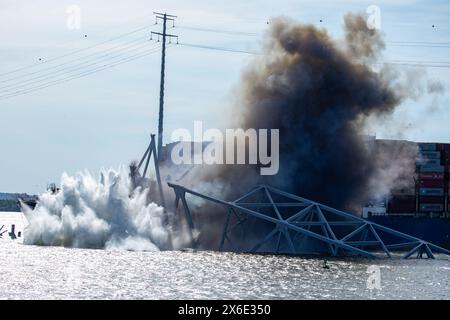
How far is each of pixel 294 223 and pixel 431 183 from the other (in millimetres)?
74511

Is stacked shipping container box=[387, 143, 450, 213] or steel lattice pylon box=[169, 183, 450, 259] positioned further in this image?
stacked shipping container box=[387, 143, 450, 213]

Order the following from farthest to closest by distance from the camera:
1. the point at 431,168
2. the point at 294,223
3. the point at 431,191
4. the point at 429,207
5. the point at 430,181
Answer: the point at 431,168, the point at 431,191, the point at 430,181, the point at 429,207, the point at 294,223

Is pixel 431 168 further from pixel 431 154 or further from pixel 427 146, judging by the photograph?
pixel 427 146

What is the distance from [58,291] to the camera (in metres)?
78.5

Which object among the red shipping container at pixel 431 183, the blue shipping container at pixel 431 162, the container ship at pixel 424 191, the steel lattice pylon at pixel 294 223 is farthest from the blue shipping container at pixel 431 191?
the steel lattice pylon at pixel 294 223

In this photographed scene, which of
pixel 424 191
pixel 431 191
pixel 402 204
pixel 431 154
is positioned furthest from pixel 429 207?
pixel 431 154

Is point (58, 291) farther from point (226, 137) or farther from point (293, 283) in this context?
point (226, 137)

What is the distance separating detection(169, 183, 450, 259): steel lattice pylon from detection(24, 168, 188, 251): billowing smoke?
467 centimetres

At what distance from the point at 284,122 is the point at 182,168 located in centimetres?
1826

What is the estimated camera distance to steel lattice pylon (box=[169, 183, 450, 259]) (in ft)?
396

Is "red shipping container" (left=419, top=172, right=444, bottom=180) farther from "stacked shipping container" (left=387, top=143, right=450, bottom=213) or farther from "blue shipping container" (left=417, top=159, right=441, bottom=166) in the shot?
"blue shipping container" (left=417, top=159, right=441, bottom=166)

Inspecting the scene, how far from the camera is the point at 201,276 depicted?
9200 cm

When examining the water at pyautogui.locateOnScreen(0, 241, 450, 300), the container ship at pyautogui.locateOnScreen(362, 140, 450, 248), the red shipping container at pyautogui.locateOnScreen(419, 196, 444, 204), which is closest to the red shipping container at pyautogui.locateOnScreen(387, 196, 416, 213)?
the container ship at pyautogui.locateOnScreen(362, 140, 450, 248)
